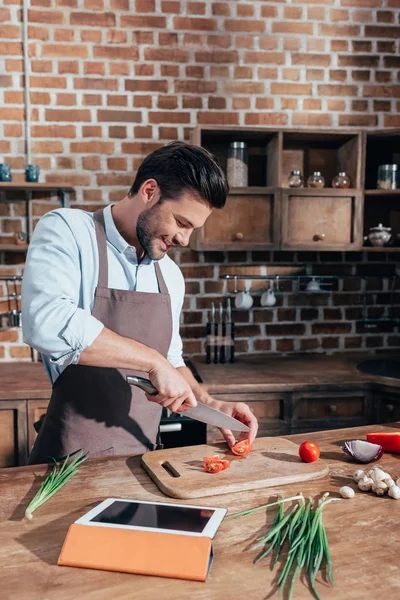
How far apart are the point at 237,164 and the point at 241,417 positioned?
1.75 m

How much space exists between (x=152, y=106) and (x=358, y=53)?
132 cm

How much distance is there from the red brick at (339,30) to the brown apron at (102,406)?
2.24 m

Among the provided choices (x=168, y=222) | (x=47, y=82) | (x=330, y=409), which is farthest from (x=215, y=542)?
(x=47, y=82)

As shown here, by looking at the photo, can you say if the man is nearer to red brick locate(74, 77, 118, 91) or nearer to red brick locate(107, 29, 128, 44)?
red brick locate(74, 77, 118, 91)

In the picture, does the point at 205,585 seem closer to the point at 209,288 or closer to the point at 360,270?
the point at 209,288

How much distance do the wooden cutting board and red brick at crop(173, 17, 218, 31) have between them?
102 inches

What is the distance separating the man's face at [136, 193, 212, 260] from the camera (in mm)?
1832

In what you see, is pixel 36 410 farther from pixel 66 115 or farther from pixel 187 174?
pixel 66 115

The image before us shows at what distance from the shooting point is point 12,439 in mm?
2736

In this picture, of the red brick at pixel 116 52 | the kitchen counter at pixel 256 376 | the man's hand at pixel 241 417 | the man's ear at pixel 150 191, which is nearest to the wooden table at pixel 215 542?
the man's hand at pixel 241 417

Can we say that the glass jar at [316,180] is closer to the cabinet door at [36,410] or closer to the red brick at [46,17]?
the red brick at [46,17]

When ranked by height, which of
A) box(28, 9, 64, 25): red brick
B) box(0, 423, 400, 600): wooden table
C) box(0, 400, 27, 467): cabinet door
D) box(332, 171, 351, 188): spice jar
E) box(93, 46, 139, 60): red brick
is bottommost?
box(0, 400, 27, 467): cabinet door

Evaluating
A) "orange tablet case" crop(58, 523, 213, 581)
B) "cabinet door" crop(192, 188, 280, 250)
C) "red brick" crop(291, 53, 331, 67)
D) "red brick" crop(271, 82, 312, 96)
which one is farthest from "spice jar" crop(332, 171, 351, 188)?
"orange tablet case" crop(58, 523, 213, 581)

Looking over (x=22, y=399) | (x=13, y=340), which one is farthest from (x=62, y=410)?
(x=13, y=340)
